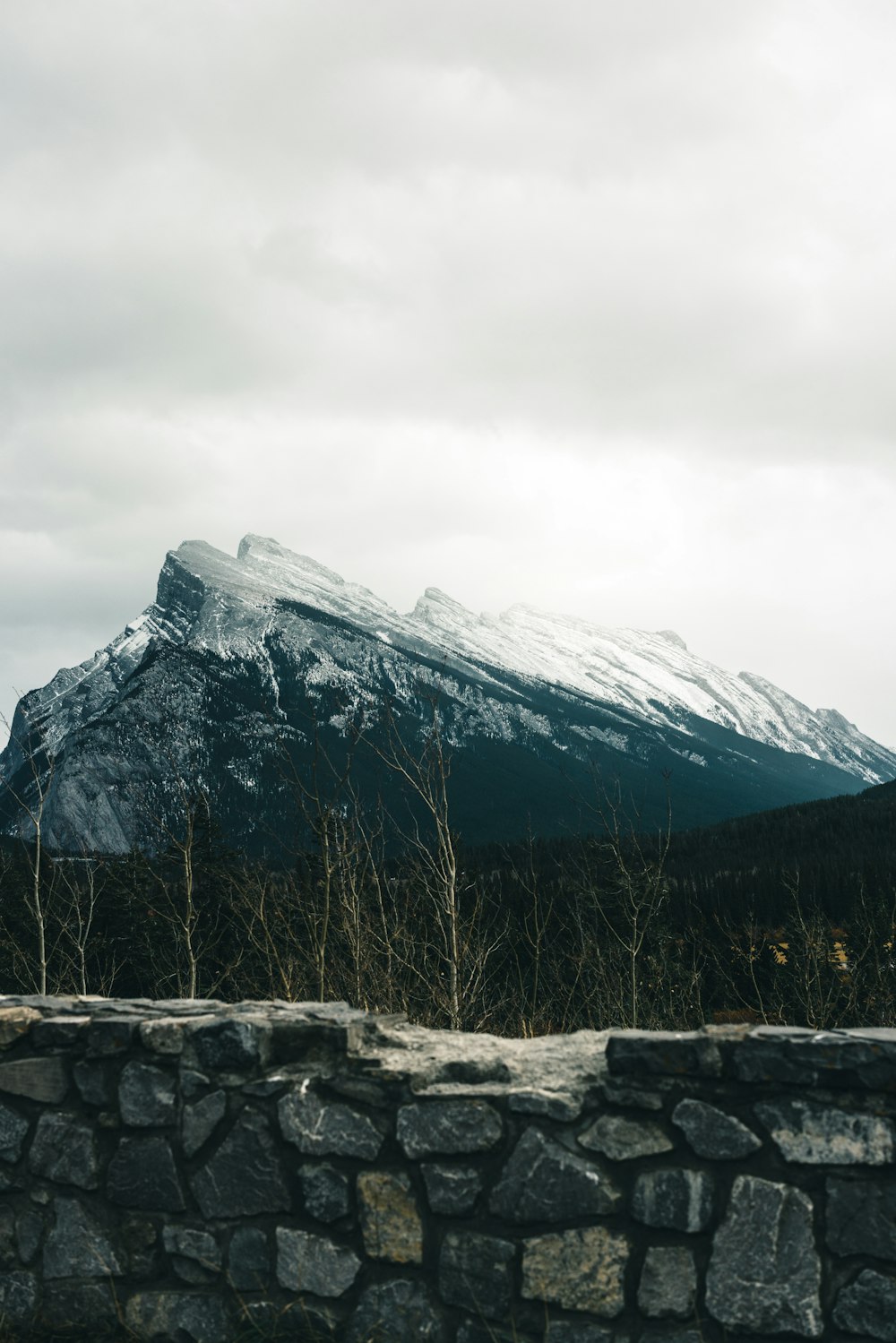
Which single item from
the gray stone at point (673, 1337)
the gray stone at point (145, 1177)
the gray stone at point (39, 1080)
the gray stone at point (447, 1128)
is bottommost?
the gray stone at point (673, 1337)

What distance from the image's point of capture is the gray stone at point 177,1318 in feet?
13.0

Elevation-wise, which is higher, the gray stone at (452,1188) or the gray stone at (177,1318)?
the gray stone at (452,1188)

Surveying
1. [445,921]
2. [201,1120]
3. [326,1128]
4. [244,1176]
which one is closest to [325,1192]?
[326,1128]

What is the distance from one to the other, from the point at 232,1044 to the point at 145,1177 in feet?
2.46

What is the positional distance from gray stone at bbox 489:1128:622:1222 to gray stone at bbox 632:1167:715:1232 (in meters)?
0.11

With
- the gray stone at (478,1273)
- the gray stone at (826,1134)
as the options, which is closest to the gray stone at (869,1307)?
the gray stone at (826,1134)

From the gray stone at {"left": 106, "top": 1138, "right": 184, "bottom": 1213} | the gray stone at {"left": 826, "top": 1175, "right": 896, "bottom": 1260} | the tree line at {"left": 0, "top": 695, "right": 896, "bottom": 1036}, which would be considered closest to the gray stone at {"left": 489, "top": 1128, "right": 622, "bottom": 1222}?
the gray stone at {"left": 826, "top": 1175, "right": 896, "bottom": 1260}

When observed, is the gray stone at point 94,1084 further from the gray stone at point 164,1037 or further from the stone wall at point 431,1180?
the gray stone at point 164,1037

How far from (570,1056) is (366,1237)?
1135mm

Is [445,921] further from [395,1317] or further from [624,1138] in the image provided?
[624,1138]

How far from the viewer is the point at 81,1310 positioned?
13.7ft

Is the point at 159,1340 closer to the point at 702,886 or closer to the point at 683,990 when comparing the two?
the point at 683,990

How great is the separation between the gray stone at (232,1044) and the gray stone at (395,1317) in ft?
3.46

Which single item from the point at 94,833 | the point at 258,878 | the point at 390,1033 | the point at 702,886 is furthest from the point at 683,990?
the point at 94,833
